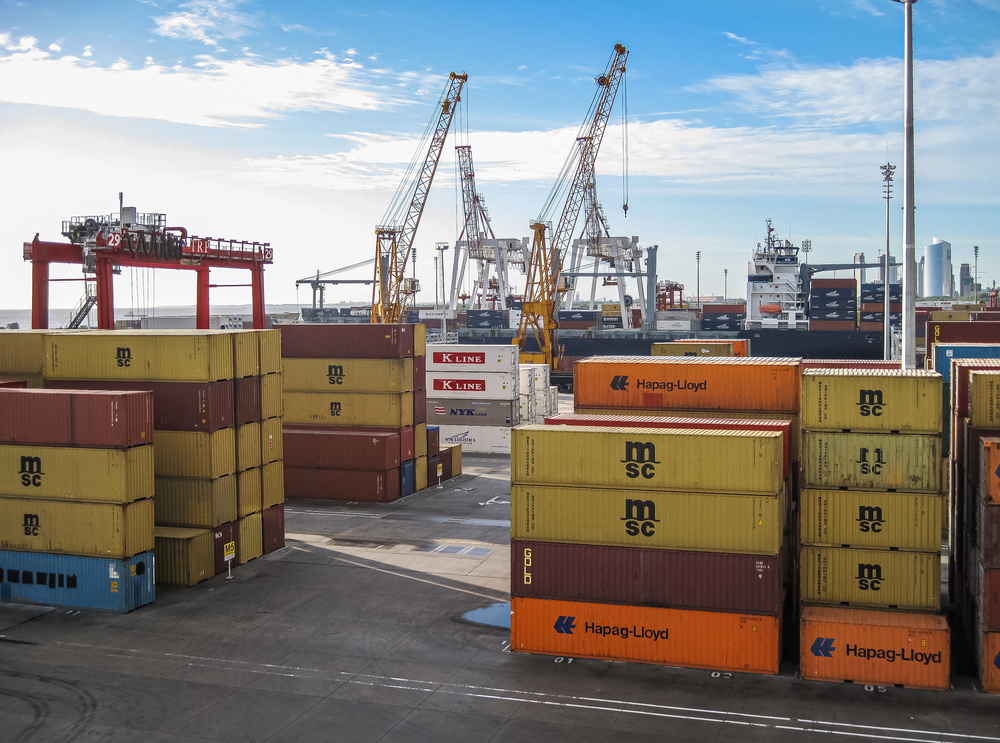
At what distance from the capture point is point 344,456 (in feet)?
126

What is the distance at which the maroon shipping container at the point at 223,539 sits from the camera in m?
26.8

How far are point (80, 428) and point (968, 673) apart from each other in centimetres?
2226

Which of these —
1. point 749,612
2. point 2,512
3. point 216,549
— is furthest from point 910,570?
point 2,512

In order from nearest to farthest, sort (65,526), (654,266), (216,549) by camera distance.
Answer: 1. (65,526)
2. (216,549)
3. (654,266)

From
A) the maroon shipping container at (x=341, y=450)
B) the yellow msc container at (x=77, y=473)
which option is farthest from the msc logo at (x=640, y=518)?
the maroon shipping container at (x=341, y=450)

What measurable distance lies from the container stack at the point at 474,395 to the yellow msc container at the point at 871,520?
3149 centimetres

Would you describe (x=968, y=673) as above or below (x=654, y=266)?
below

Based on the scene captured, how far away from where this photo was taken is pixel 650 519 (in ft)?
62.8

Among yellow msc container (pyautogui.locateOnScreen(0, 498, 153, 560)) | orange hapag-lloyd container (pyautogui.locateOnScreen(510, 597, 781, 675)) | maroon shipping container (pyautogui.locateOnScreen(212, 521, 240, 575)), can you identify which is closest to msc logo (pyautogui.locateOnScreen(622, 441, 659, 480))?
orange hapag-lloyd container (pyautogui.locateOnScreen(510, 597, 781, 675))

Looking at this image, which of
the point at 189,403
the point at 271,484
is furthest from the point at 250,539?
the point at 189,403

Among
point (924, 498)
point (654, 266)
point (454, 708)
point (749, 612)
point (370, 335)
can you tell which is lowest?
point (454, 708)

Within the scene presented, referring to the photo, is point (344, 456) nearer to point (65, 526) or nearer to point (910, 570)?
point (65, 526)

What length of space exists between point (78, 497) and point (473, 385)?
97.0ft

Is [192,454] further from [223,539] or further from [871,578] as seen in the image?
[871,578]
